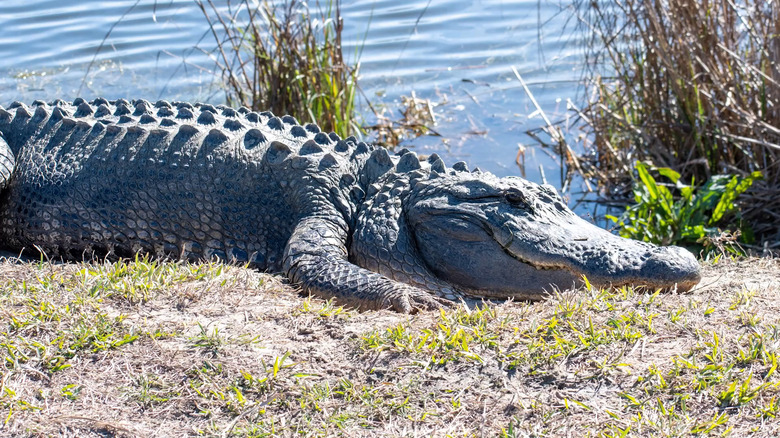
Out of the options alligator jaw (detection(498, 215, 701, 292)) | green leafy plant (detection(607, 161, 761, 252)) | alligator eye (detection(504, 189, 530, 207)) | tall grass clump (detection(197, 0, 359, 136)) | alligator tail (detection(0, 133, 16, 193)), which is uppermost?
tall grass clump (detection(197, 0, 359, 136))

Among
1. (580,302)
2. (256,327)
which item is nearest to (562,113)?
(580,302)

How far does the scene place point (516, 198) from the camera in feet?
13.6

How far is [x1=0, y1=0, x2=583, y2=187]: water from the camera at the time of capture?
8.56m

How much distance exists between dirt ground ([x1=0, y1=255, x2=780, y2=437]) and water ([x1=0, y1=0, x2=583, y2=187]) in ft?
14.6

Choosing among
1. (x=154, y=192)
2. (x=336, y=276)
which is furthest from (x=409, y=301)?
(x=154, y=192)

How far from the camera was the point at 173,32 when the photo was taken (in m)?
10.4

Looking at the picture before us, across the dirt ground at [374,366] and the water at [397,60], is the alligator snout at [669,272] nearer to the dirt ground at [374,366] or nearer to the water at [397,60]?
the dirt ground at [374,366]

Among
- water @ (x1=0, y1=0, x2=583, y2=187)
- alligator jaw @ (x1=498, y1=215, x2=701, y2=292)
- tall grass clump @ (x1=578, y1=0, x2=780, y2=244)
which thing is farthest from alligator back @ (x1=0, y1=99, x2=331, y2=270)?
water @ (x1=0, y1=0, x2=583, y2=187)

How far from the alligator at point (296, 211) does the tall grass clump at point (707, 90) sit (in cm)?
208

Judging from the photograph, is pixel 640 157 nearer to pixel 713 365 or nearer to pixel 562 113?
pixel 562 113

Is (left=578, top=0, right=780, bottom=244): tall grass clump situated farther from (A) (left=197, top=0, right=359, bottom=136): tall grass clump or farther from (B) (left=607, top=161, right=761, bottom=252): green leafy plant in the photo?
(A) (left=197, top=0, right=359, bottom=136): tall grass clump

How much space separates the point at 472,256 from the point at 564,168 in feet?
12.6

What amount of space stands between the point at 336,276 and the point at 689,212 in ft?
9.10

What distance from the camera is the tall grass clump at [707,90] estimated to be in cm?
561
